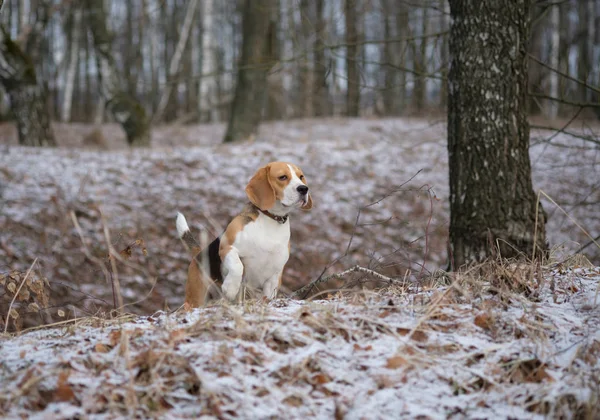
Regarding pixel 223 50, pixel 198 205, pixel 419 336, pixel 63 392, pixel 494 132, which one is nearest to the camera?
pixel 63 392

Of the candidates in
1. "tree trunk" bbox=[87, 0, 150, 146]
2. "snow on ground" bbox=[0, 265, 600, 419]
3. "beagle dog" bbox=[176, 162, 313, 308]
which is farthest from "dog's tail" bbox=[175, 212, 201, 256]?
"tree trunk" bbox=[87, 0, 150, 146]

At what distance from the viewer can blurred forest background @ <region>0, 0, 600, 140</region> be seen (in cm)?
1305

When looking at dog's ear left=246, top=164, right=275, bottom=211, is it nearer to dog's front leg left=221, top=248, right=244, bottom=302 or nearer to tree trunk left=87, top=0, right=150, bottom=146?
dog's front leg left=221, top=248, right=244, bottom=302

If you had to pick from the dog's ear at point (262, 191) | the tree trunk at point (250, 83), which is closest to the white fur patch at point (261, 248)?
the dog's ear at point (262, 191)

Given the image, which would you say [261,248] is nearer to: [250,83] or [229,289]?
[229,289]

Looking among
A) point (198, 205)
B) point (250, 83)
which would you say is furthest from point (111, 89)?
point (198, 205)

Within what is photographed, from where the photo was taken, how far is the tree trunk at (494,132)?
14.4ft

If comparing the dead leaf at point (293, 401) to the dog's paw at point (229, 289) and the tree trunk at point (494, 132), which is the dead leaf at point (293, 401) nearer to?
the dog's paw at point (229, 289)

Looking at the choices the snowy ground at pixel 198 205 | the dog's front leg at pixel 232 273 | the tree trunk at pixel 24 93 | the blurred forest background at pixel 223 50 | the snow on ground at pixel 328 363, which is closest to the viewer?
the snow on ground at pixel 328 363

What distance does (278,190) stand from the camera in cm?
401

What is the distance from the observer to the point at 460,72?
448 centimetres

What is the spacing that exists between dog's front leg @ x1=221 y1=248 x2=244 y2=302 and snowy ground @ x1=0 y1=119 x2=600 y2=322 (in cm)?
248

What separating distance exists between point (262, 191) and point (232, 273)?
622mm

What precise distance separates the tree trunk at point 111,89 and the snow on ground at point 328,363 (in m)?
10.2
